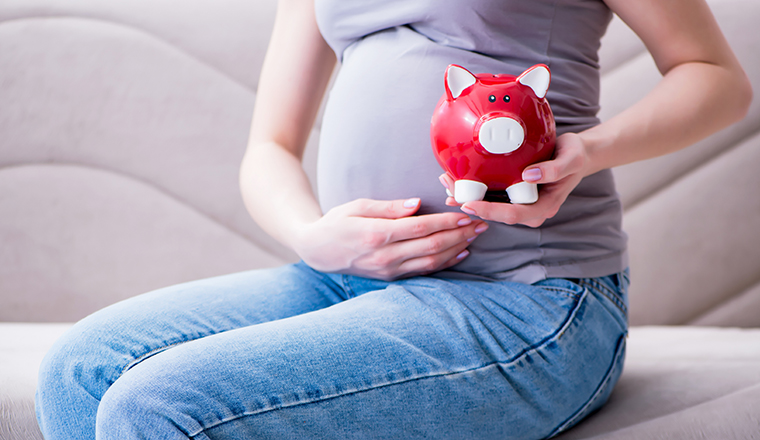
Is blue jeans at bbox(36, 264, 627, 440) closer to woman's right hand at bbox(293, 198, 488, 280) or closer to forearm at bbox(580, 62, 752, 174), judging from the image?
woman's right hand at bbox(293, 198, 488, 280)

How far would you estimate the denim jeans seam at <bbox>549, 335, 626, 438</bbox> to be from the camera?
27.9 inches

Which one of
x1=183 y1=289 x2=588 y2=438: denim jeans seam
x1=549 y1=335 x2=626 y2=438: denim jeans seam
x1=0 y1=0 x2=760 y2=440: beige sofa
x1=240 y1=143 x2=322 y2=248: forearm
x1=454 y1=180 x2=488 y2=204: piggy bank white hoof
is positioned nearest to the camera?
x1=183 y1=289 x2=588 y2=438: denim jeans seam

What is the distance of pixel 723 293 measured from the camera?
54.1 inches

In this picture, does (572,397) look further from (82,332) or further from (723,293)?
(723,293)

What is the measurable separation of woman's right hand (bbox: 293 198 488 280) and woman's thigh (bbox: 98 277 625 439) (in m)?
0.03

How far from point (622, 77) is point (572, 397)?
3.32ft

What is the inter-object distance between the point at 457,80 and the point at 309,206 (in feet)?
1.13

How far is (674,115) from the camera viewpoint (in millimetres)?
713

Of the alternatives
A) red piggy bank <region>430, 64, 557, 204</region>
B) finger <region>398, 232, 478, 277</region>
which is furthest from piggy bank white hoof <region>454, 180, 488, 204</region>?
finger <region>398, 232, 478, 277</region>

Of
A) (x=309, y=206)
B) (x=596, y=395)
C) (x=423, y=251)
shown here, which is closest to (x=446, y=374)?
(x=423, y=251)

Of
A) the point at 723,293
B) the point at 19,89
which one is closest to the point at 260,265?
the point at 19,89

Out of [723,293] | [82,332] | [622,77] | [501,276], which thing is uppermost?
[622,77]

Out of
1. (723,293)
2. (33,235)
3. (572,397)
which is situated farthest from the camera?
(33,235)

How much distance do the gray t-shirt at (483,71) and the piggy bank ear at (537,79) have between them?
4.9 inches
